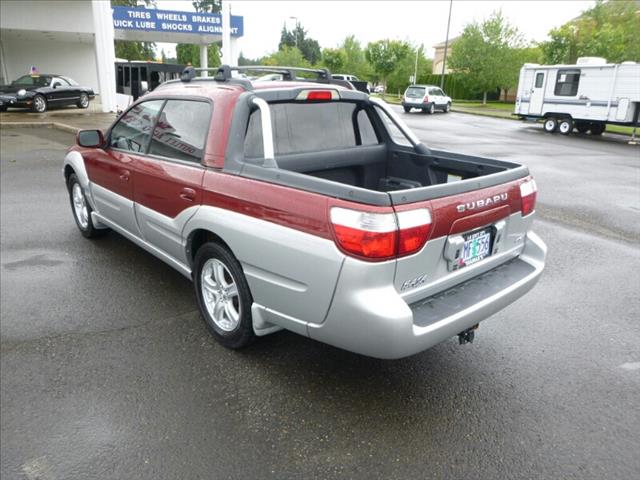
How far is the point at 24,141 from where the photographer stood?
13.6 meters

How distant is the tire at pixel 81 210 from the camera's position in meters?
5.47

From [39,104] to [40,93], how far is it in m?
0.45

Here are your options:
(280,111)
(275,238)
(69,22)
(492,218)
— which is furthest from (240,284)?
(69,22)

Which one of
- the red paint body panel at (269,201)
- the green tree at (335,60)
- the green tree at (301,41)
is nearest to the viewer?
the red paint body panel at (269,201)

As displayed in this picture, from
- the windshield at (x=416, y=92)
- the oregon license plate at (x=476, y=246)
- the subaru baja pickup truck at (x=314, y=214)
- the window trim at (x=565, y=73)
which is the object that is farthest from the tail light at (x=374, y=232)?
the windshield at (x=416, y=92)

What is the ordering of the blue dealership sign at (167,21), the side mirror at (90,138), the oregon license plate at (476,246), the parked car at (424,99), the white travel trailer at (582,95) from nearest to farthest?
the oregon license plate at (476,246)
the side mirror at (90,138)
the white travel trailer at (582,95)
the blue dealership sign at (167,21)
the parked car at (424,99)

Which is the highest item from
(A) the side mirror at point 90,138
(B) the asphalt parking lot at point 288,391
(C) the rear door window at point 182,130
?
(C) the rear door window at point 182,130

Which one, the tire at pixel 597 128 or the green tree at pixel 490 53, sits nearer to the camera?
the tire at pixel 597 128

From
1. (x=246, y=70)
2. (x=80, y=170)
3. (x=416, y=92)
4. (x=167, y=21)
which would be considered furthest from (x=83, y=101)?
(x=246, y=70)

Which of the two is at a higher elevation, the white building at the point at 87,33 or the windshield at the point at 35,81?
the white building at the point at 87,33

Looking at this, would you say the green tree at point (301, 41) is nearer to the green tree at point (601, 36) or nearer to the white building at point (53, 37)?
the green tree at point (601, 36)

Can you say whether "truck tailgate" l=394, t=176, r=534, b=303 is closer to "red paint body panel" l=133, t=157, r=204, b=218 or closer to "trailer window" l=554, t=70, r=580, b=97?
"red paint body panel" l=133, t=157, r=204, b=218

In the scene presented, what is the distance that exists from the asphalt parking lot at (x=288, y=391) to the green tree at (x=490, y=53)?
3986 centimetres

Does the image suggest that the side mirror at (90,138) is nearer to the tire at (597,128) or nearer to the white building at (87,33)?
the white building at (87,33)
